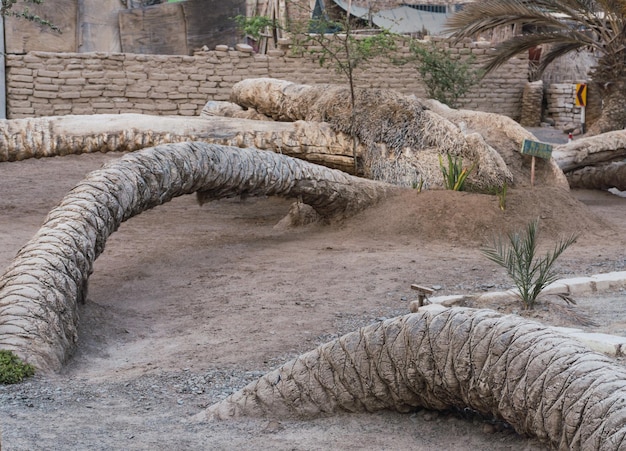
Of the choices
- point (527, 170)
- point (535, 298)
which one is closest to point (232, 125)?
point (527, 170)

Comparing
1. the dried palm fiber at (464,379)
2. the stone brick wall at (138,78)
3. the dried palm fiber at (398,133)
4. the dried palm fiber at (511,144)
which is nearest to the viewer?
the dried palm fiber at (464,379)

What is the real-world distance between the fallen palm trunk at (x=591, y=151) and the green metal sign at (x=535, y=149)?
2.51 m

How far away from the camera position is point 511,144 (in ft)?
35.1

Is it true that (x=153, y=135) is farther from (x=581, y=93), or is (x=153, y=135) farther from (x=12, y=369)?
(x=581, y=93)

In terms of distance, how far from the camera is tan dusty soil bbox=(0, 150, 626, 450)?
3.46m

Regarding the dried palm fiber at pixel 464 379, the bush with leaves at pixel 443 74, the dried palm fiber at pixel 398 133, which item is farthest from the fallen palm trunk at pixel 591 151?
the dried palm fiber at pixel 464 379

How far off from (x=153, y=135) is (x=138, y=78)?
18.0 ft

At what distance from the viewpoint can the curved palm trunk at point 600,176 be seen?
40.4ft

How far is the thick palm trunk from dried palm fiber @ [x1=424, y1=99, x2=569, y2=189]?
3.99 m

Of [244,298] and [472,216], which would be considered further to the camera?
[472,216]

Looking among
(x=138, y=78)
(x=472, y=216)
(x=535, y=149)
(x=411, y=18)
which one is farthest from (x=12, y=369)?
(x=411, y=18)

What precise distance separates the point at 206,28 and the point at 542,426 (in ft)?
49.0

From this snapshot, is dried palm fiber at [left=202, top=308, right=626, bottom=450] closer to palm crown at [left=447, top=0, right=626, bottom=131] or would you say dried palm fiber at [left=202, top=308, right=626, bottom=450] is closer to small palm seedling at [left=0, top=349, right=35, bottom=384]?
small palm seedling at [left=0, top=349, right=35, bottom=384]

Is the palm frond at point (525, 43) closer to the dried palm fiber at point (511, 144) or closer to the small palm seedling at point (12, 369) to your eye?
the dried palm fiber at point (511, 144)
